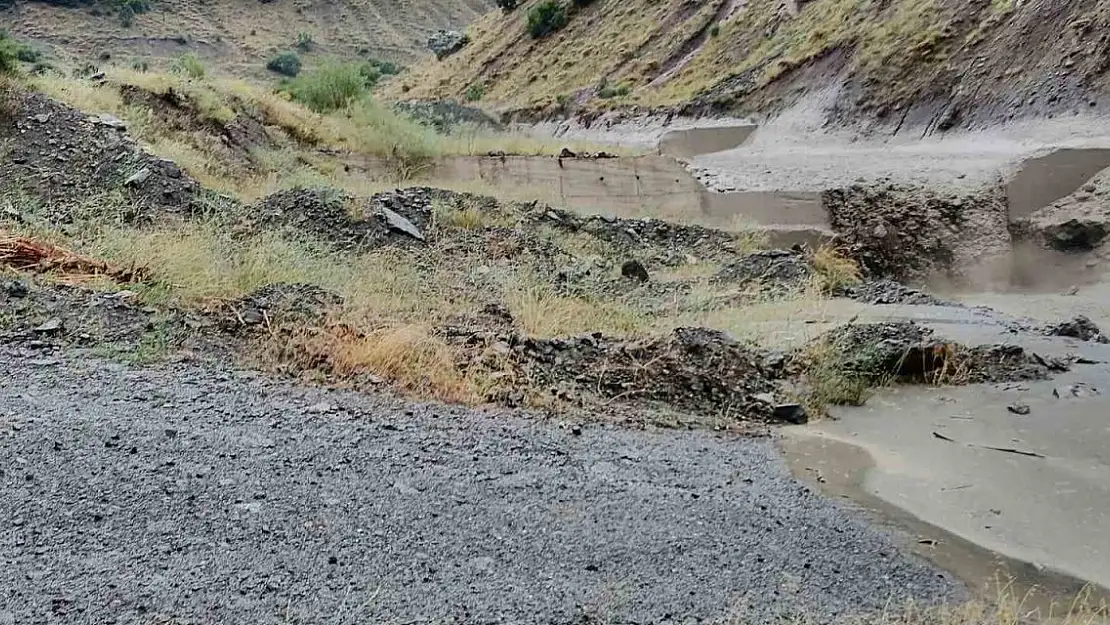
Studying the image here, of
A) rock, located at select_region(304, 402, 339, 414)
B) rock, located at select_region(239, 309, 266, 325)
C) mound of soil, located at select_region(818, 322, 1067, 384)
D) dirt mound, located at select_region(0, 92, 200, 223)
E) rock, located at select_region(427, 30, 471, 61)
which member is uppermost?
rock, located at select_region(304, 402, 339, 414)

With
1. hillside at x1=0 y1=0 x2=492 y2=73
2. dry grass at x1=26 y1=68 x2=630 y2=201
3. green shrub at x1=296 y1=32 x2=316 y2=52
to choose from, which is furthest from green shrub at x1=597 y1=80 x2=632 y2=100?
green shrub at x1=296 y1=32 x2=316 y2=52

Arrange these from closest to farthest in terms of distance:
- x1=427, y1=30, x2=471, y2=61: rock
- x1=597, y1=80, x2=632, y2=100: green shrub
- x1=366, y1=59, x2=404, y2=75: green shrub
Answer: x1=597, y1=80, x2=632, y2=100: green shrub, x1=427, y1=30, x2=471, y2=61: rock, x1=366, y1=59, x2=404, y2=75: green shrub

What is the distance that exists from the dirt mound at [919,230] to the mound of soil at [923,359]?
6838mm

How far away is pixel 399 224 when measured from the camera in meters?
11.7

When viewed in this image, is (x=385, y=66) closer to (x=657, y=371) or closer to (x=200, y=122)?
(x=200, y=122)

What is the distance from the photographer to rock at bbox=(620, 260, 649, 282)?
11945mm

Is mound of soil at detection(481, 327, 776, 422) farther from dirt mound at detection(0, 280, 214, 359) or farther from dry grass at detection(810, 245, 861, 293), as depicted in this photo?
dry grass at detection(810, 245, 861, 293)

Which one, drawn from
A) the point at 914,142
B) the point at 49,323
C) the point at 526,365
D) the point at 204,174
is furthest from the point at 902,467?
the point at 914,142

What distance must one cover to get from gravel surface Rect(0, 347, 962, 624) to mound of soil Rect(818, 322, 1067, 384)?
2.63 metres

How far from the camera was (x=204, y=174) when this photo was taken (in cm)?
1265

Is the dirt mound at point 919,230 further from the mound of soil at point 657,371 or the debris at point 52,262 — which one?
the debris at point 52,262

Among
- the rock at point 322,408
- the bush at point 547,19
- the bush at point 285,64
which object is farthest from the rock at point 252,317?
the bush at point 285,64

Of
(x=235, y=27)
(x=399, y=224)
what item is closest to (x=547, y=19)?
(x=235, y=27)

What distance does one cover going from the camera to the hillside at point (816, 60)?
65.0 ft
